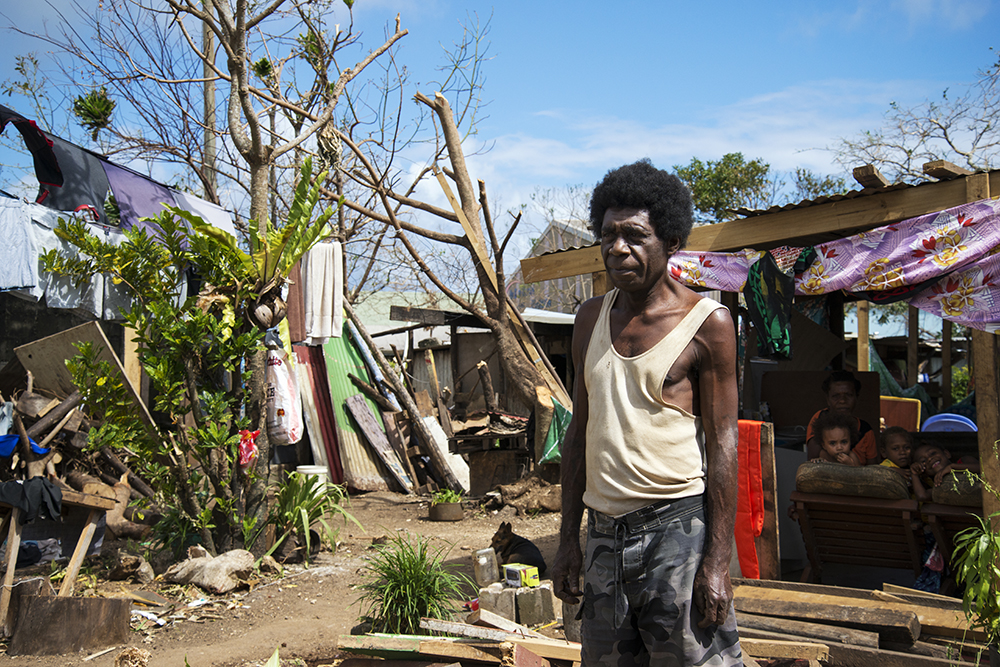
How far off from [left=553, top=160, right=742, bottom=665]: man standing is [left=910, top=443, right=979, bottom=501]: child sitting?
3.46 m

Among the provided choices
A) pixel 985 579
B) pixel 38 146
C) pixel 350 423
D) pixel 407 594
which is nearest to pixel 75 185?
pixel 38 146

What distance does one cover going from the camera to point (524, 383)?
9.23 metres

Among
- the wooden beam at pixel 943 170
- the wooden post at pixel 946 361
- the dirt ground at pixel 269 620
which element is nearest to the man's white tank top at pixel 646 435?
the dirt ground at pixel 269 620

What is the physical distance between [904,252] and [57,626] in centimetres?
590

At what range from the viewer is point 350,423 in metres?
11.2

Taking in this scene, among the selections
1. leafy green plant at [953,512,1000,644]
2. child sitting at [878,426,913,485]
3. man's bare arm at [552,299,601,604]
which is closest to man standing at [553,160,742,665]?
man's bare arm at [552,299,601,604]

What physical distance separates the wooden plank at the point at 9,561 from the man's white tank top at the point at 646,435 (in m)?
4.50

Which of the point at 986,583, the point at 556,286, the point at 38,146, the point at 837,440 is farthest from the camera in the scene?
the point at 556,286

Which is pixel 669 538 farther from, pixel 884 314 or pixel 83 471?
pixel 884 314

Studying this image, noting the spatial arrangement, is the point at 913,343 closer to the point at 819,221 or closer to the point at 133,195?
the point at 819,221

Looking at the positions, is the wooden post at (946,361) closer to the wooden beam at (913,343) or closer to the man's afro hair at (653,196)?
the wooden beam at (913,343)

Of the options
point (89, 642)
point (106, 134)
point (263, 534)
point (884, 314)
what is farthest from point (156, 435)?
point (884, 314)

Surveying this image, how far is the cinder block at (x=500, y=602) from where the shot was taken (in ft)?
16.3

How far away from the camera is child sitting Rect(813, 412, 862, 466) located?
5609 mm
